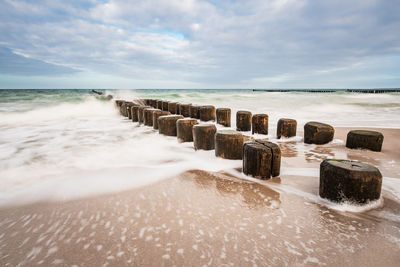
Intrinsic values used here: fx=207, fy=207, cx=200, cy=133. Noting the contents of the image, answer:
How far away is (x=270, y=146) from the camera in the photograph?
7.27 ft

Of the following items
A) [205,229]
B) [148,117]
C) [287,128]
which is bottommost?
[205,229]

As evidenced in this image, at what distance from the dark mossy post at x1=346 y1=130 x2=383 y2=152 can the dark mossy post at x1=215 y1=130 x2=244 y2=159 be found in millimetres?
2042

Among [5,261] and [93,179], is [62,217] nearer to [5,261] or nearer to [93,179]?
[5,261]

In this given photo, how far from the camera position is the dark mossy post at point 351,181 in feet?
5.37

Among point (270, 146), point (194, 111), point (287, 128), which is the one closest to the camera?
point (270, 146)

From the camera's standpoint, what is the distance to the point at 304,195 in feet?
6.58

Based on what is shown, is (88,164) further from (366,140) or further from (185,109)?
(366,140)

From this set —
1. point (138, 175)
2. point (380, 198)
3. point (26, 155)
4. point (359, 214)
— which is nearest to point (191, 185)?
point (138, 175)

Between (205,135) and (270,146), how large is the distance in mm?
1261

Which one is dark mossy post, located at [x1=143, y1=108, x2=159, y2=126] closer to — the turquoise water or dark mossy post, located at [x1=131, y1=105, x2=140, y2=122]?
dark mossy post, located at [x1=131, y1=105, x2=140, y2=122]

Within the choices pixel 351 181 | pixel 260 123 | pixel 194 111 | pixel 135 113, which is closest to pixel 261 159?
pixel 351 181

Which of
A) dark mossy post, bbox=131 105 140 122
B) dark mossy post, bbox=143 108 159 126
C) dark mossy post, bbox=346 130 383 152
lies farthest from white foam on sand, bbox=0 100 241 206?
dark mossy post, bbox=131 105 140 122

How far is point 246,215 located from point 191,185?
0.75 metres

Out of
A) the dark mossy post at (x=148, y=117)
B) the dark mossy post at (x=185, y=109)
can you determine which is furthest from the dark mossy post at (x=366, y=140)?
the dark mossy post at (x=148, y=117)
